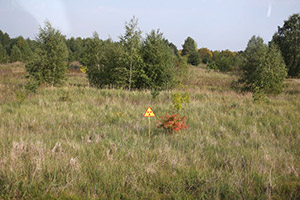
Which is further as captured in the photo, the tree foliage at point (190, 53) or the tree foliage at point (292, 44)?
the tree foliage at point (190, 53)

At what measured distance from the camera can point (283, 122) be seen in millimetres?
6922

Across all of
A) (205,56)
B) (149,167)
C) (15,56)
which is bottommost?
(149,167)

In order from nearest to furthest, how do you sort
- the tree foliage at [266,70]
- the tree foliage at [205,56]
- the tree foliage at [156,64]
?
1. the tree foliage at [266,70]
2. the tree foliage at [156,64]
3. the tree foliage at [205,56]

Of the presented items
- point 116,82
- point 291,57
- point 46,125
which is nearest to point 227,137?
point 46,125

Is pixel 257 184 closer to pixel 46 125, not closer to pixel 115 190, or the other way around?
pixel 115 190

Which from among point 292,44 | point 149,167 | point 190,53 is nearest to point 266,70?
point 149,167

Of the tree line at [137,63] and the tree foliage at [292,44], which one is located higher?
the tree foliage at [292,44]

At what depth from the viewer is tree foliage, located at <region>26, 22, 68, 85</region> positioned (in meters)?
17.0

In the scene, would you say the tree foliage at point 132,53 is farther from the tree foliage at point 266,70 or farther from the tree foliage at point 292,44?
the tree foliage at point 292,44

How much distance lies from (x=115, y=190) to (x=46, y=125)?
423 centimetres

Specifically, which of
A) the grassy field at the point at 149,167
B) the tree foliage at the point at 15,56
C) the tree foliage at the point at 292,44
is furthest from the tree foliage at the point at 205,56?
the grassy field at the point at 149,167

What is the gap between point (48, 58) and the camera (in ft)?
56.6

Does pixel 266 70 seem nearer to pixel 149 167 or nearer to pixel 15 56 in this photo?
pixel 149 167

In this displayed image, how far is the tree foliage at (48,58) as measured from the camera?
55.6 feet
